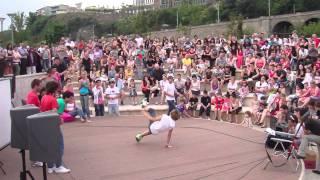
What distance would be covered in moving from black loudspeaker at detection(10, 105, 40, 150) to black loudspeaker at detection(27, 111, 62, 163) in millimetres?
1146

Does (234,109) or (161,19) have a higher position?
(161,19)

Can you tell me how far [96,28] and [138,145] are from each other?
115 m

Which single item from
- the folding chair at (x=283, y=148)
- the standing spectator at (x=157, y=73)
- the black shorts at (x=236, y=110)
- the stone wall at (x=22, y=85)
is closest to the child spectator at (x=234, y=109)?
the black shorts at (x=236, y=110)

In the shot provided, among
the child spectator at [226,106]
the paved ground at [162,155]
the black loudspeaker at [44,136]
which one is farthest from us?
the child spectator at [226,106]

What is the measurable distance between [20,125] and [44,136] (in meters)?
1.46

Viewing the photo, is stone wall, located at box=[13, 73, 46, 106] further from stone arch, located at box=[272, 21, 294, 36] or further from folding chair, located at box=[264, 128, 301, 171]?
stone arch, located at box=[272, 21, 294, 36]

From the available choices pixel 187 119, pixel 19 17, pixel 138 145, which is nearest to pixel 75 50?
pixel 187 119

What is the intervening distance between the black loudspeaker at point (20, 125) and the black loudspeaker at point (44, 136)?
3.76 feet

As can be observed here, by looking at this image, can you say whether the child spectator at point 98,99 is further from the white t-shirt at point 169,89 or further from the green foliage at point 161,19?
the green foliage at point 161,19

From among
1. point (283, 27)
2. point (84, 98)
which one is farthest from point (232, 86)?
point (283, 27)

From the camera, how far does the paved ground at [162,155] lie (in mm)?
9672

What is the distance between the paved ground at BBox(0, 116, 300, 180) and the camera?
9.67 meters

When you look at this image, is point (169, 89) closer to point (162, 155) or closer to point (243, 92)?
point (243, 92)

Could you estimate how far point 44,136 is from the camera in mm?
7184
